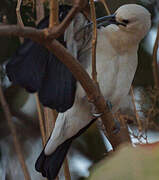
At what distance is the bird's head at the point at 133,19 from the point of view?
1.49 m

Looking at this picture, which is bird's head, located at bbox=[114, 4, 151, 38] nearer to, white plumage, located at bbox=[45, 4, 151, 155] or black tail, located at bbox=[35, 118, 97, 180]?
white plumage, located at bbox=[45, 4, 151, 155]

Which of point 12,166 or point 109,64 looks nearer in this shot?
point 109,64

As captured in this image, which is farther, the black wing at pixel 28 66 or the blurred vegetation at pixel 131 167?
the black wing at pixel 28 66

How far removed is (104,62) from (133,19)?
177mm

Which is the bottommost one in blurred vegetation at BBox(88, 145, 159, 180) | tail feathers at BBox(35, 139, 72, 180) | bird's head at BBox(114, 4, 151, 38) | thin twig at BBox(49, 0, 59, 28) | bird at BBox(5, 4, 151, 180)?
tail feathers at BBox(35, 139, 72, 180)

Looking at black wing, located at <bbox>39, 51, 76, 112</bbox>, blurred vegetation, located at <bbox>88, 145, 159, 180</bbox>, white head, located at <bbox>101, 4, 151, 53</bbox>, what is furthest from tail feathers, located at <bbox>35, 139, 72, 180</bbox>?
blurred vegetation, located at <bbox>88, 145, 159, 180</bbox>

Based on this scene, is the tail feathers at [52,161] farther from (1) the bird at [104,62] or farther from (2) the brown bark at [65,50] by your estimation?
(2) the brown bark at [65,50]

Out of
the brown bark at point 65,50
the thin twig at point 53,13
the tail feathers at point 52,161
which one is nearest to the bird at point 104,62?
the tail feathers at point 52,161

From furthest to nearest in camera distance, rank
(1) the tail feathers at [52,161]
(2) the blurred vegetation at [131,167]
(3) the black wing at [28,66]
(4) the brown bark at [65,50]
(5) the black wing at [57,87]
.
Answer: (1) the tail feathers at [52,161]
(5) the black wing at [57,87]
(3) the black wing at [28,66]
(4) the brown bark at [65,50]
(2) the blurred vegetation at [131,167]

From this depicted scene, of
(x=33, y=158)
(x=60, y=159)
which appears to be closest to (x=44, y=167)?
(x=60, y=159)

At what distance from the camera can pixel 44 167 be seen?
167cm

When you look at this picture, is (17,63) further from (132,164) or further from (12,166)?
(12,166)

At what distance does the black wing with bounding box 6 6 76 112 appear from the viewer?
1331 mm

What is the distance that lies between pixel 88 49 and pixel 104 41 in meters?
0.07
